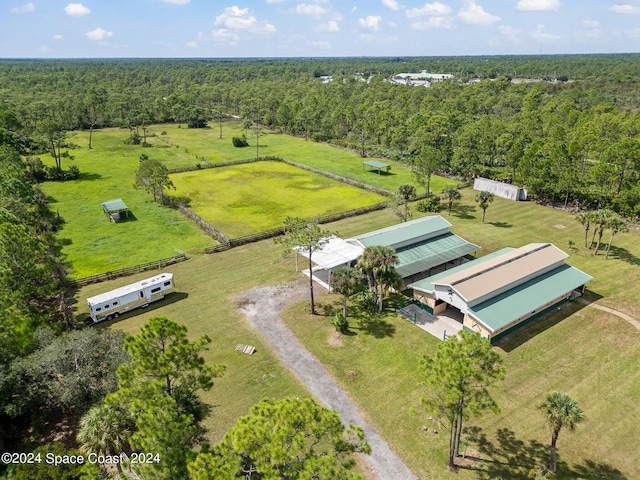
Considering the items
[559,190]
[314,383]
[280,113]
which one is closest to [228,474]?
[314,383]

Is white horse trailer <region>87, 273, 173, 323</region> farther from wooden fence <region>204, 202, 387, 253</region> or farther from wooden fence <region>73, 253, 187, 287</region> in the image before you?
wooden fence <region>204, 202, 387, 253</region>

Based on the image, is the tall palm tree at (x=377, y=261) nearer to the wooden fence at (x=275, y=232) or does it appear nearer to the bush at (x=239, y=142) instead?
the wooden fence at (x=275, y=232)

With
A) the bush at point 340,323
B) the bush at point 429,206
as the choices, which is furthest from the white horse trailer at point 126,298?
the bush at point 429,206

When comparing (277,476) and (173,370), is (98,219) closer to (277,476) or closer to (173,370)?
(173,370)

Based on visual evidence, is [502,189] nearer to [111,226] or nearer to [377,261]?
[377,261]

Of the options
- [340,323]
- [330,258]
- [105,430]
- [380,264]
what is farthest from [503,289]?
[105,430]

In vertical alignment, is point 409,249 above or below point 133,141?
below
